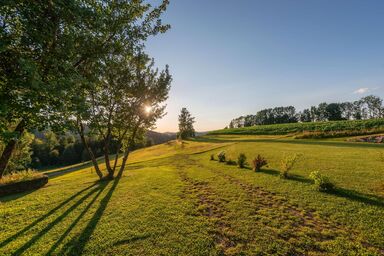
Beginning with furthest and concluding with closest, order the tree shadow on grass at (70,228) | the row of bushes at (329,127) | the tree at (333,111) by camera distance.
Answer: the tree at (333,111)
the row of bushes at (329,127)
the tree shadow on grass at (70,228)

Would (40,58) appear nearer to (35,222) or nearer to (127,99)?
(35,222)

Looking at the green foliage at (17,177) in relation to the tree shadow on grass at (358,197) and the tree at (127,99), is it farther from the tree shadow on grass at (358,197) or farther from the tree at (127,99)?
the tree shadow on grass at (358,197)

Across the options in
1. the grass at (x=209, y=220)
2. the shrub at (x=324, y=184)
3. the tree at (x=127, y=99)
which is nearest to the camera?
the grass at (x=209, y=220)

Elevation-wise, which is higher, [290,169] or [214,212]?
[290,169]

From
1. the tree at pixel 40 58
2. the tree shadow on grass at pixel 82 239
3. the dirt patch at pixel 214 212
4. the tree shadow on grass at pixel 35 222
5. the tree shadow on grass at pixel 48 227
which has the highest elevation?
the tree at pixel 40 58

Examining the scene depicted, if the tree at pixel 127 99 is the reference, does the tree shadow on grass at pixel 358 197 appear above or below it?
below

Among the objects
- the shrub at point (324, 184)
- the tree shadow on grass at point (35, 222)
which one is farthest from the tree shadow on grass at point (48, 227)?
the shrub at point (324, 184)

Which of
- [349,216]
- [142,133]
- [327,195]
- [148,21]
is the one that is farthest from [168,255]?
[142,133]

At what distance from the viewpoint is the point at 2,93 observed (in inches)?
225

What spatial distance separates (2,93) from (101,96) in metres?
11.2

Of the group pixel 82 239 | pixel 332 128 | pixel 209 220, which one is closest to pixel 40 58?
pixel 82 239

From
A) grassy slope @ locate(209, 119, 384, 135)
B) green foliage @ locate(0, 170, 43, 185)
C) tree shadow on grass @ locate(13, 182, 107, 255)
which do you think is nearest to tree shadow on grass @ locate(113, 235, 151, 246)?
tree shadow on grass @ locate(13, 182, 107, 255)

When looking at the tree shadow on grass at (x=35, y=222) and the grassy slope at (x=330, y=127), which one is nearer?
the tree shadow on grass at (x=35, y=222)

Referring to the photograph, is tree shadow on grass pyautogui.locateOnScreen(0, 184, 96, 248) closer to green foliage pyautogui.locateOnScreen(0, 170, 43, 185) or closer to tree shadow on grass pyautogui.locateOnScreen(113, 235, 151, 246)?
tree shadow on grass pyautogui.locateOnScreen(113, 235, 151, 246)
